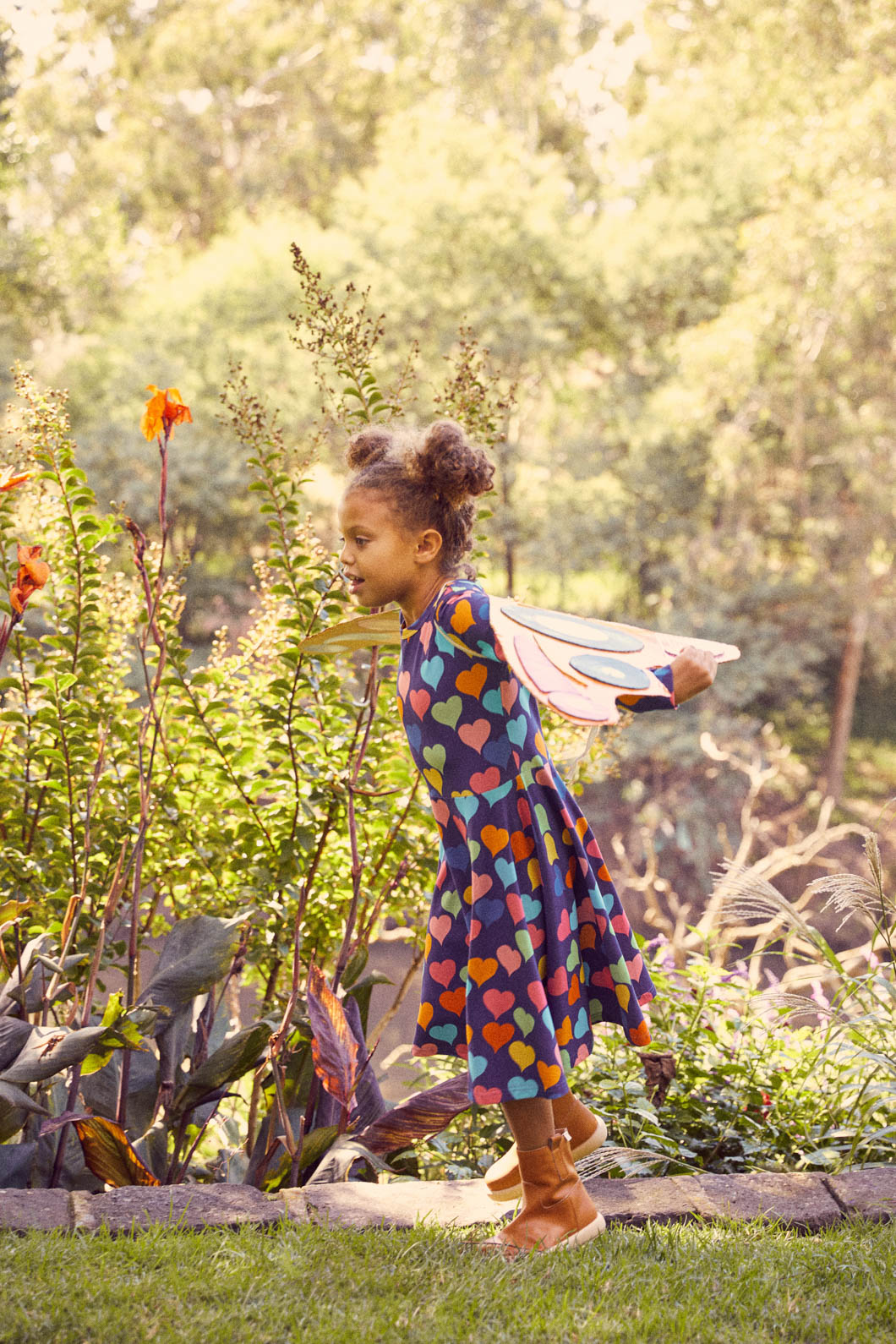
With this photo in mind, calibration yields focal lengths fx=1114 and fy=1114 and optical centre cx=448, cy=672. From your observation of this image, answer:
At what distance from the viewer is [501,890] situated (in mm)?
1894

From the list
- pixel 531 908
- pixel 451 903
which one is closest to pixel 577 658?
pixel 531 908

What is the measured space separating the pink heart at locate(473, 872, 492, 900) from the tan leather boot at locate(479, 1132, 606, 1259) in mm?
433

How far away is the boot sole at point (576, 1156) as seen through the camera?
208cm

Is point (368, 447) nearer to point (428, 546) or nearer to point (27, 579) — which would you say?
point (428, 546)

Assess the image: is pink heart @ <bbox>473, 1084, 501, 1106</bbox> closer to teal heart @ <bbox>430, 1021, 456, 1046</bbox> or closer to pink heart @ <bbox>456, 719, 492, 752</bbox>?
teal heart @ <bbox>430, 1021, 456, 1046</bbox>

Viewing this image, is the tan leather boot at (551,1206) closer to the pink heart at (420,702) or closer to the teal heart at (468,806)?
the teal heart at (468,806)

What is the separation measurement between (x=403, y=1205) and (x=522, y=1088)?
408mm

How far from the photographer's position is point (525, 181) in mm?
13609

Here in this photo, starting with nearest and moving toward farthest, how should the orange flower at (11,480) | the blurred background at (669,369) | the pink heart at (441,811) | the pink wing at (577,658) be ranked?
the pink wing at (577,658)
the pink heart at (441,811)
the orange flower at (11,480)
the blurred background at (669,369)

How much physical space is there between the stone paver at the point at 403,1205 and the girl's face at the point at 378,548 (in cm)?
110

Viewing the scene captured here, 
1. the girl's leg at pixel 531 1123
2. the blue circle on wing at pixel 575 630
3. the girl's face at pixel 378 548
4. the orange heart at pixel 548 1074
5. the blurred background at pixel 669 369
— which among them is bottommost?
the girl's leg at pixel 531 1123

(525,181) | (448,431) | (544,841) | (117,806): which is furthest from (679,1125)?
(525,181)

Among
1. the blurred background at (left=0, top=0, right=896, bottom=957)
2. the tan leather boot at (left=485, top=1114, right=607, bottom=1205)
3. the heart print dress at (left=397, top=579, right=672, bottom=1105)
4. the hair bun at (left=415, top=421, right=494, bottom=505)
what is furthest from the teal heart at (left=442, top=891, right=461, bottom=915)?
the blurred background at (left=0, top=0, right=896, bottom=957)

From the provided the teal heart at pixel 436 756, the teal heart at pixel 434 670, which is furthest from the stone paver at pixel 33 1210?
the teal heart at pixel 434 670
